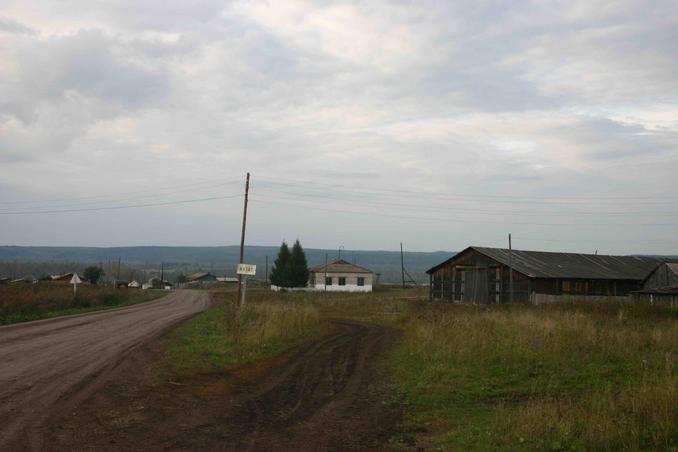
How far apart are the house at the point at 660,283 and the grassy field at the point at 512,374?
43.2 feet

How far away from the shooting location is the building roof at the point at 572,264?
47.4 meters

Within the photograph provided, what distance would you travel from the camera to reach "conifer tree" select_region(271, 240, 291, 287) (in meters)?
87.0

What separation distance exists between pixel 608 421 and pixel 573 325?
12.6 metres

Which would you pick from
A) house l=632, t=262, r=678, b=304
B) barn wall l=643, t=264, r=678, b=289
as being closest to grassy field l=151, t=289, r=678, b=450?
house l=632, t=262, r=678, b=304

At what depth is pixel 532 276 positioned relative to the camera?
1740 inches

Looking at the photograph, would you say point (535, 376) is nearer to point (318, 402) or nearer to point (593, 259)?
point (318, 402)

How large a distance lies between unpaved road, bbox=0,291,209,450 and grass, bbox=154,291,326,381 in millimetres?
1373

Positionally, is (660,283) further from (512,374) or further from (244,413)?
(244,413)

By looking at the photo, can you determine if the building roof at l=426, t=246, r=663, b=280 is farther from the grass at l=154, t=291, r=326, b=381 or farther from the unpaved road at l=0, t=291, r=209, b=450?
the unpaved road at l=0, t=291, r=209, b=450

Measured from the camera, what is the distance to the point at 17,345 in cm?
1764

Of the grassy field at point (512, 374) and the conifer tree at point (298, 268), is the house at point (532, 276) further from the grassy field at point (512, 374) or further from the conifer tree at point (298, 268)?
the conifer tree at point (298, 268)

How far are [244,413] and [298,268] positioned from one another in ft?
253

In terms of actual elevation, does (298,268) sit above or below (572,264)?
below

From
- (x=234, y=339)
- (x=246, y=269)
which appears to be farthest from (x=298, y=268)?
(x=234, y=339)
